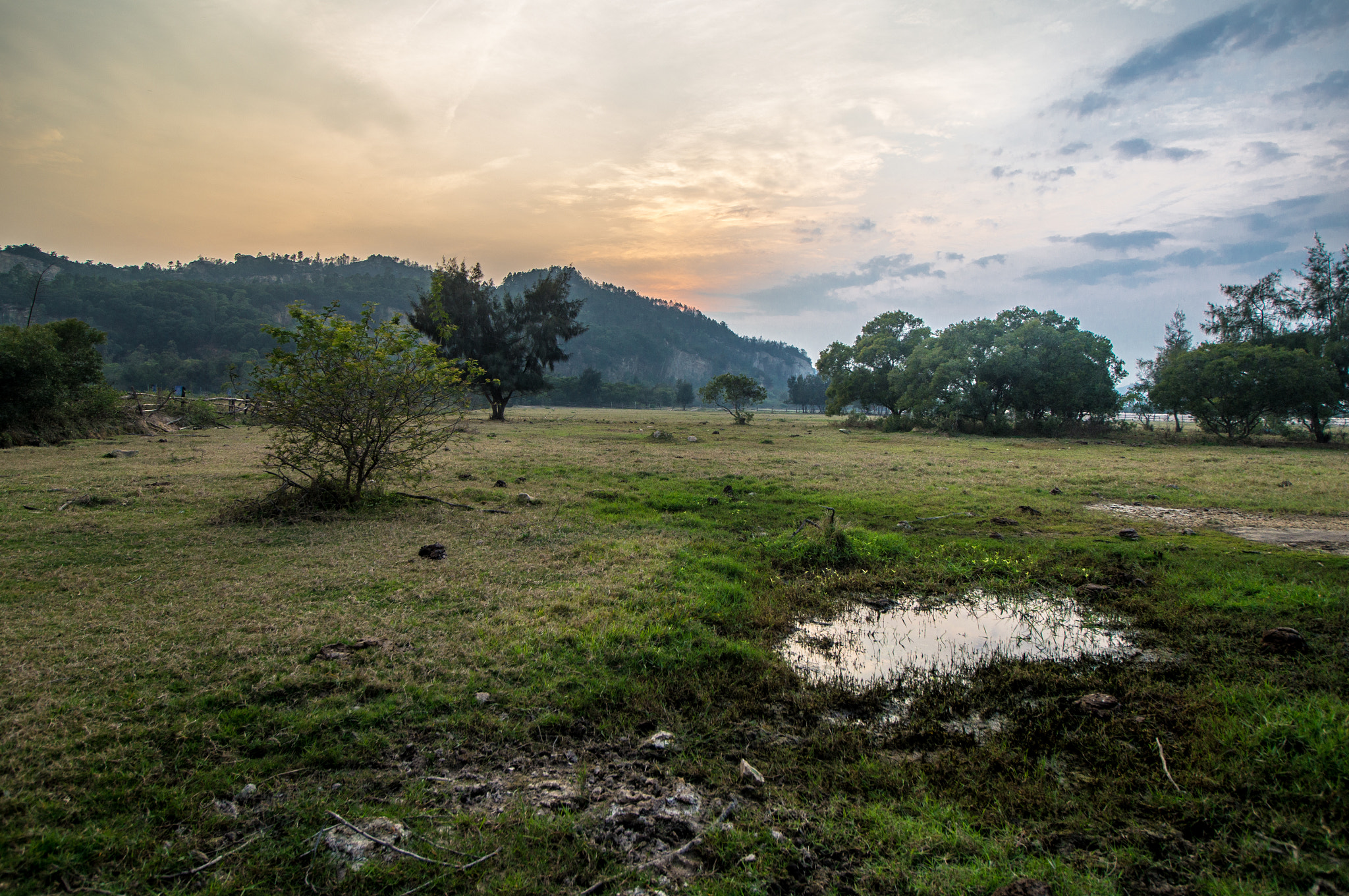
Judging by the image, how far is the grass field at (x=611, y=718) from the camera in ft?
9.44

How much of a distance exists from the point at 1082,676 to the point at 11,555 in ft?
38.6

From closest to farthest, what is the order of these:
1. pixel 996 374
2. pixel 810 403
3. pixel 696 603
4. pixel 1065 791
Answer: pixel 1065 791 → pixel 696 603 → pixel 996 374 → pixel 810 403

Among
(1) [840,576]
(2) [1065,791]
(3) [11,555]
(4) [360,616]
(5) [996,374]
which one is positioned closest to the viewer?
(2) [1065,791]

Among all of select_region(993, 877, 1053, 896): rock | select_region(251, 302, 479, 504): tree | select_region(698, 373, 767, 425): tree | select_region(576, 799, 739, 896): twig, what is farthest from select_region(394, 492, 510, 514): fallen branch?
select_region(698, 373, 767, 425): tree

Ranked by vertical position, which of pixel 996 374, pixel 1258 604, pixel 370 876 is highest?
pixel 996 374

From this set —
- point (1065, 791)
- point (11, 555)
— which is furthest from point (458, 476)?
point (1065, 791)

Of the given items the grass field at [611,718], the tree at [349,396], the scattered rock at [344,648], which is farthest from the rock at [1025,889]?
the tree at [349,396]

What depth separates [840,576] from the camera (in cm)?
781

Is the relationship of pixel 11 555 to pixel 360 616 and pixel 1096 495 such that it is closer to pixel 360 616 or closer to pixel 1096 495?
pixel 360 616

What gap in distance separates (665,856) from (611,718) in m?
1.44

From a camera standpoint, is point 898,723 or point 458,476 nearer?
point 898,723

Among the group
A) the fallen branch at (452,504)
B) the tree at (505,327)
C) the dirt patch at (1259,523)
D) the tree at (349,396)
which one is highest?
the tree at (505,327)

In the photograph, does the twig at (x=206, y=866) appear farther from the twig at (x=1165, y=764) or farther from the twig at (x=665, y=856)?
the twig at (x=1165, y=764)

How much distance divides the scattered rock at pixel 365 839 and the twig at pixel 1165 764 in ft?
14.2
